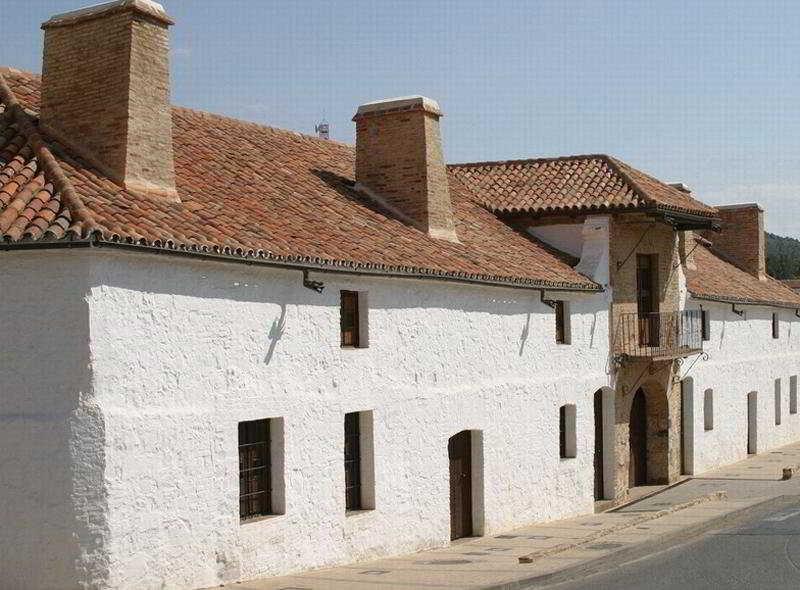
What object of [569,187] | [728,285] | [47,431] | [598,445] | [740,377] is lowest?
[598,445]

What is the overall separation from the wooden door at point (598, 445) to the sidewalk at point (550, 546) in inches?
24.1

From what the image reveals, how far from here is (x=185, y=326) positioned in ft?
38.9

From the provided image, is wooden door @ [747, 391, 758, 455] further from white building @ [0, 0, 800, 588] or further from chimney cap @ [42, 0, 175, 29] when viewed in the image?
chimney cap @ [42, 0, 175, 29]

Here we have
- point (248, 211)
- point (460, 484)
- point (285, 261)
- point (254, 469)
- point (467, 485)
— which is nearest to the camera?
point (285, 261)

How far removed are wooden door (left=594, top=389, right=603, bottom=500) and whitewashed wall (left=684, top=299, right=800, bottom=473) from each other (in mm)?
5271

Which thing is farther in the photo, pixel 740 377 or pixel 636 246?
pixel 740 377

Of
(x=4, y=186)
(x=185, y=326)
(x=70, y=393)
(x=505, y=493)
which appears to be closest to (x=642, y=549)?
(x=505, y=493)

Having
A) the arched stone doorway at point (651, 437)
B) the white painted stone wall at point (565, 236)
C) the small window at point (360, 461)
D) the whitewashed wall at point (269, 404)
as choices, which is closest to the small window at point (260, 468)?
the whitewashed wall at point (269, 404)

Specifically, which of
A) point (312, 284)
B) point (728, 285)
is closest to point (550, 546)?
point (312, 284)

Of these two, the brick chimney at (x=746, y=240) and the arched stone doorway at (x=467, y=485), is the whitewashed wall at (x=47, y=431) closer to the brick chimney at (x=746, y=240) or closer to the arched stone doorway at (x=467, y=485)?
the arched stone doorway at (x=467, y=485)

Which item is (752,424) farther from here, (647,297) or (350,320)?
(350,320)

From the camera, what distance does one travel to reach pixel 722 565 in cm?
1518

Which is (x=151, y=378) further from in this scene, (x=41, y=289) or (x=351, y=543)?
(x=351, y=543)

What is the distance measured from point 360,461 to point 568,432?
700 centimetres
